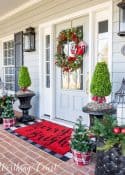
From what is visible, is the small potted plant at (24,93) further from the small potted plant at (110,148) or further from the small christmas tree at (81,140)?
the small potted plant at (110,148)

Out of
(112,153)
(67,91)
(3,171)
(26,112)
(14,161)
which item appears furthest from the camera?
(26,112)

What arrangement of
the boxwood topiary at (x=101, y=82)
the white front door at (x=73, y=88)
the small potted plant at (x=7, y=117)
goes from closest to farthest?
1. the boxwood topiary at (x=101, y=82)
2. the white front door at (x=73, y=88)
3. the small potted plant at (x=7, y=117)

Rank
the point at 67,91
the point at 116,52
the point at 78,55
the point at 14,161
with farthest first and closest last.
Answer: the point at 67,91 < the point at 78,55 < the point at 116,52 < the point at 14,161

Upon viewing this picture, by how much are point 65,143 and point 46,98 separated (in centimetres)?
165

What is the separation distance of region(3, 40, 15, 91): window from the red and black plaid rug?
215cm

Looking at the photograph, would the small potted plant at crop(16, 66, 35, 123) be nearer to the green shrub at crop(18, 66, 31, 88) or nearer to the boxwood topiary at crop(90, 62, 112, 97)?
the green shrub at crop(18, 66, 31, 88)

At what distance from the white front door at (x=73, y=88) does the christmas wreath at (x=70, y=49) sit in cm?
9

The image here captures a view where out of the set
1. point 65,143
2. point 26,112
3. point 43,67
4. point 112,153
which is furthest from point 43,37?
point 112,153

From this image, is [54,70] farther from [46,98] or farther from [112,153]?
[112,153]

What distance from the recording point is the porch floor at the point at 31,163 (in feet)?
8.04

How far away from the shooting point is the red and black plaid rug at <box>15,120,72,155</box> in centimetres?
321

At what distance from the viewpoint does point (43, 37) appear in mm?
4758

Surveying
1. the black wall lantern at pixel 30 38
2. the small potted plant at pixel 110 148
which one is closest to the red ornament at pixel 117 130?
the small potted plant at pixel 110 148

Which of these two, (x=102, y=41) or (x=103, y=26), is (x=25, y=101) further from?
(x=103, y=26)
